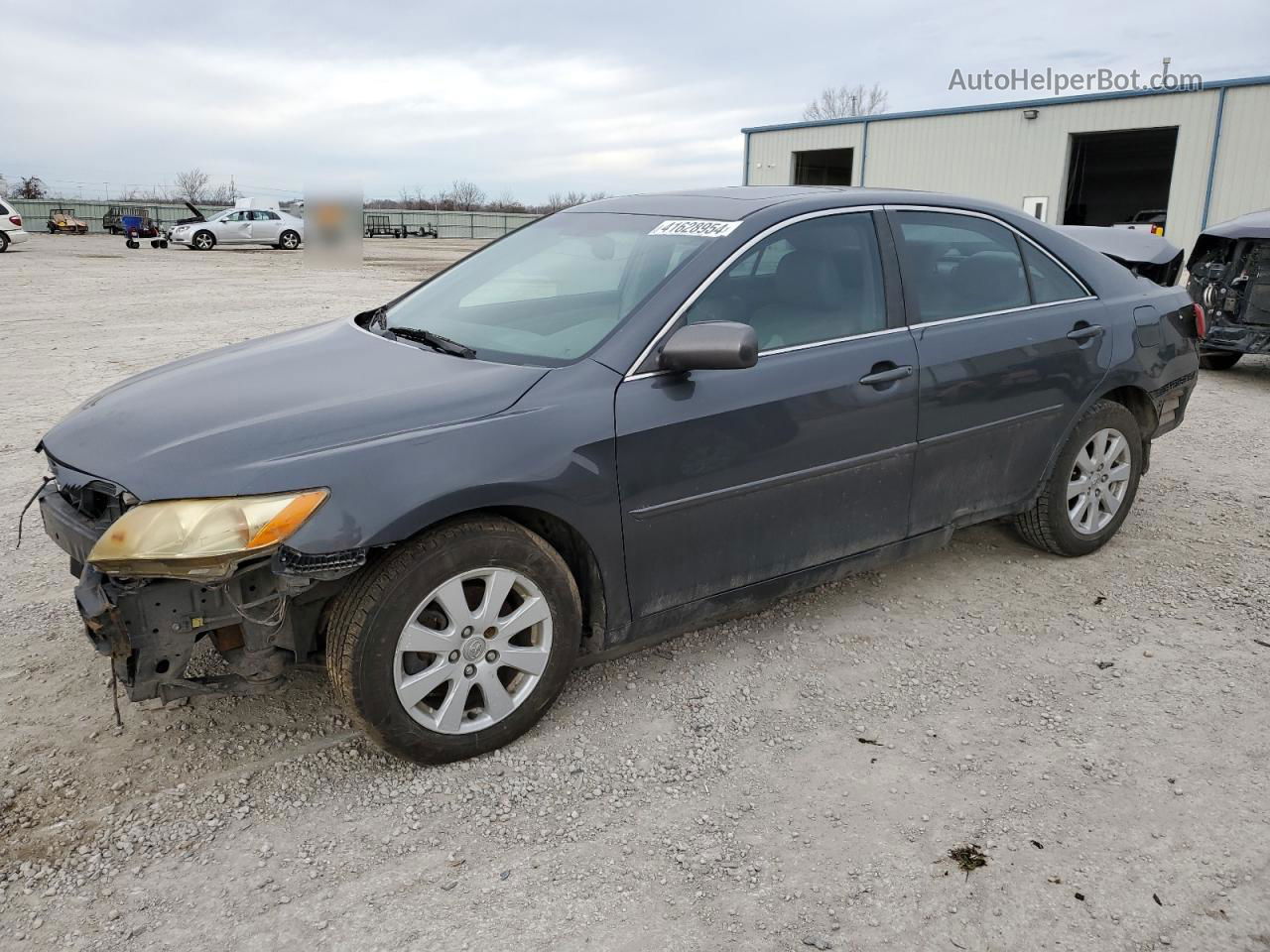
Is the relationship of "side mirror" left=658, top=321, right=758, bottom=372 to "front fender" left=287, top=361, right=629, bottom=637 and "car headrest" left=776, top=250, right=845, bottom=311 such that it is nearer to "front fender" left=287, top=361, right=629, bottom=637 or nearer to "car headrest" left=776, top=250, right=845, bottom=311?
"front fender" left=287, top=361, right=629, bottom=637

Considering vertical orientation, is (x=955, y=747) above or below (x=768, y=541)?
below

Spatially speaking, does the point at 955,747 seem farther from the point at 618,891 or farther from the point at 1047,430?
the point at 1047,430

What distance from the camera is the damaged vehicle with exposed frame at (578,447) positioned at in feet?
8.61

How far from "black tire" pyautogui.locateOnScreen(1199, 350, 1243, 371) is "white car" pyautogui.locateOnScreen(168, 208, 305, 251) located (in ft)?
97.1

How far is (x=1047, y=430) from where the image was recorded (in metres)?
4.22

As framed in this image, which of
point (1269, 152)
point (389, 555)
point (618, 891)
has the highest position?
point (1269, 152)

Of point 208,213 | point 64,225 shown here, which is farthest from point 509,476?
point 208,213

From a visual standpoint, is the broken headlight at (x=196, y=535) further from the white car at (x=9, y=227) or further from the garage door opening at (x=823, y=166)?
the white car at (x=9, y=227)

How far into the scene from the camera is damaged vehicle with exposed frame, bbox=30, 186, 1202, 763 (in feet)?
8.61

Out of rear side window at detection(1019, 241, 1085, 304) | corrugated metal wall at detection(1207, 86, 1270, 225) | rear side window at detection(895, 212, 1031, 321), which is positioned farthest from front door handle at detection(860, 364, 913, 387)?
corrugated metal wall at detection(1207, 86, 1270, 225)

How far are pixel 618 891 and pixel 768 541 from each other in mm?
1358

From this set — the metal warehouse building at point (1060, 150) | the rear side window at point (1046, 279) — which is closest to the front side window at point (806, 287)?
the rear side window at point (1046, 279)

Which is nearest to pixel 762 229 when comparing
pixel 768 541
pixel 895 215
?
pixel 895 215

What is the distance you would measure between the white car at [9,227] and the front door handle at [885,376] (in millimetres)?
30196
